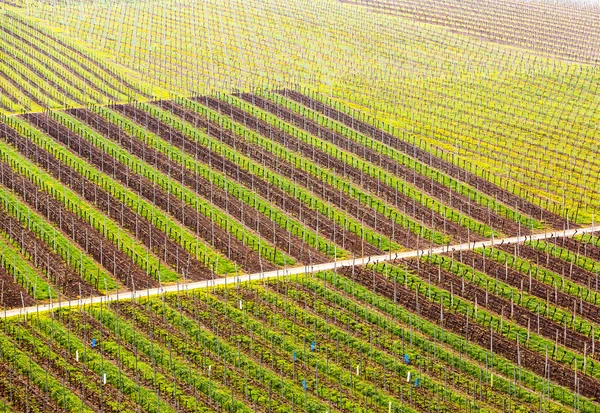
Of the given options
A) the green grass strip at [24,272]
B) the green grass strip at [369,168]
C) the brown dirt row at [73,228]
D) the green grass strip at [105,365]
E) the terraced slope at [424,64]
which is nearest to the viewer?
the green grass strip at [105,365]

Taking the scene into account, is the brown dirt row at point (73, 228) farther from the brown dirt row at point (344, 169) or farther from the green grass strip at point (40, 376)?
the brown dirt row at point (344, 169)

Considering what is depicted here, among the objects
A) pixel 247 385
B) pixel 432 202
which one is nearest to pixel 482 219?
pixel 432 202

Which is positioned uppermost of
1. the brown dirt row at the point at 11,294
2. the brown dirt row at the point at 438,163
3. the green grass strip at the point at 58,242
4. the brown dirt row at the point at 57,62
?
the brown dirt row at the point at 438,163

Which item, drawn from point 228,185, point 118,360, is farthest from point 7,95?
point 118,360

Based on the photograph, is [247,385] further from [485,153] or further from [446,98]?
[446,98]

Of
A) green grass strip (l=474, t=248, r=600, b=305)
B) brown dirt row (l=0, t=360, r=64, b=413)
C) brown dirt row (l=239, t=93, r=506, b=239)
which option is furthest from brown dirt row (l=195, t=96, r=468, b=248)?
brown dirt row (l=0, t=360, r=64, b=413)

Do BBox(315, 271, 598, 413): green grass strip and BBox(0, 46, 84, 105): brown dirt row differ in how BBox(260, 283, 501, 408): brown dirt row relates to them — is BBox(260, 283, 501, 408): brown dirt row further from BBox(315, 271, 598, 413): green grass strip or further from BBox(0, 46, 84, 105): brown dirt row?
BBox(0, 46, 84, 105): brown dirt row

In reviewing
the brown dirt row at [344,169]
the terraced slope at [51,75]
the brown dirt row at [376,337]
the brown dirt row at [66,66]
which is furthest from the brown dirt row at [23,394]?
the brown dirt row at [66,66]
